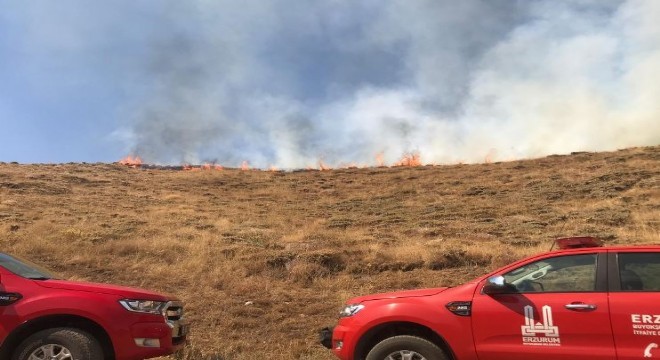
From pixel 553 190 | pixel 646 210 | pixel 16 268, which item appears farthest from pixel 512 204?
pixel 16 268

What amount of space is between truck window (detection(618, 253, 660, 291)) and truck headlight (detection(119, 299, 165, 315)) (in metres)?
4.59

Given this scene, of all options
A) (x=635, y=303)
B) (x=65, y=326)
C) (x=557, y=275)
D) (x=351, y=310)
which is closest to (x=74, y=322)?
(x=65, y=326)

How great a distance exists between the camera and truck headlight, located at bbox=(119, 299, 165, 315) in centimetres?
565

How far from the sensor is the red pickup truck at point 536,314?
463 centimetres

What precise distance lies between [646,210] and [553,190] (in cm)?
579

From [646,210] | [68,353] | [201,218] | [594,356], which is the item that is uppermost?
[201,218]

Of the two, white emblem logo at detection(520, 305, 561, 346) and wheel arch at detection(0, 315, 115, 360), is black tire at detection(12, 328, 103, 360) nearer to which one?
wheel arch at detection(0, 315, 115, 360)

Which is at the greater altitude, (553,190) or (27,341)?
(553,190)

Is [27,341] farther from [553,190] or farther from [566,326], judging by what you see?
[553,190]

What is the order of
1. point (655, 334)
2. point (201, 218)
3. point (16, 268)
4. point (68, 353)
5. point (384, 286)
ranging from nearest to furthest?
point (655, 334) < point (68, 353) < point (16, 268) < point (384, 286) < point (201, 218)

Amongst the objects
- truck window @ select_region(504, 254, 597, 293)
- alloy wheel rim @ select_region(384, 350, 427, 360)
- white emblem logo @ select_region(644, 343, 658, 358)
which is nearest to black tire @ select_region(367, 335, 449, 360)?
alloy wheel rim @ select_region(384, 350, 427, 360)

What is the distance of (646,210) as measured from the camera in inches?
707

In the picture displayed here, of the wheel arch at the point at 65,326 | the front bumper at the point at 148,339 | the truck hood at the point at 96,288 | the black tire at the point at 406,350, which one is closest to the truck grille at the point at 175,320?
the front bumper at the point at 148,339

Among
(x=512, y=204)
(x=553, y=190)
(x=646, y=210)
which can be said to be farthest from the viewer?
(x=553, y=190)
